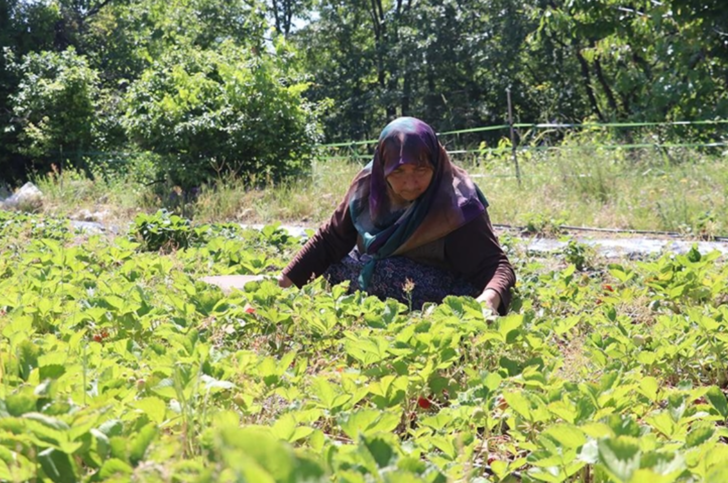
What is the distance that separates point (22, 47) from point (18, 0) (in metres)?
0.99

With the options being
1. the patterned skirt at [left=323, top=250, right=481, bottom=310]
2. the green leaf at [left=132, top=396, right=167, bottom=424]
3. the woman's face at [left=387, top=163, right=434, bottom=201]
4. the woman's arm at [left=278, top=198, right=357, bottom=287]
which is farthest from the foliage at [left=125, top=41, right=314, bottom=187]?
the green leaf at [left=132, top=396, right=167, bottom=424]

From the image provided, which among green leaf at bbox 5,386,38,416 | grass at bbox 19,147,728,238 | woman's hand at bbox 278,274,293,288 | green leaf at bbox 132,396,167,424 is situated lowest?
grass at bbox 19,147,728,238

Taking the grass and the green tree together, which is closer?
the grass

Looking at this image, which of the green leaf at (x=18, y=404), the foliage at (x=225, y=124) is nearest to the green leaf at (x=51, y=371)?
the green leaf at (x=18, y=404)

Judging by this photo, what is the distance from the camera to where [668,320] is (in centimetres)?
279

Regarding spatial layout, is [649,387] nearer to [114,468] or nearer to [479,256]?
[114,468]

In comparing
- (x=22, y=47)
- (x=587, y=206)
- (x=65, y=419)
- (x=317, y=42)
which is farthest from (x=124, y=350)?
(x=317, y=42)

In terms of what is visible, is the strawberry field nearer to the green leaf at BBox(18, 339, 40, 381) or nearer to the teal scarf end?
the green leaf at BBox(18, 339, 40, 381)

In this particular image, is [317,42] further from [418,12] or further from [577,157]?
[577,157]

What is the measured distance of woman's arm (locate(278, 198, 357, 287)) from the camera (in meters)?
4.03

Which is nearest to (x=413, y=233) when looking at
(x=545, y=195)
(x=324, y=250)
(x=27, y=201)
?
(x=324, y=250)

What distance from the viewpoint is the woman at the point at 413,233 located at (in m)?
3.63

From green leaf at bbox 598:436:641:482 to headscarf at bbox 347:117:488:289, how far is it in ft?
8.37

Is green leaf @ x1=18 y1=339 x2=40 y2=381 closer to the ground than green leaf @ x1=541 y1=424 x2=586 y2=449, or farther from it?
farther from it
